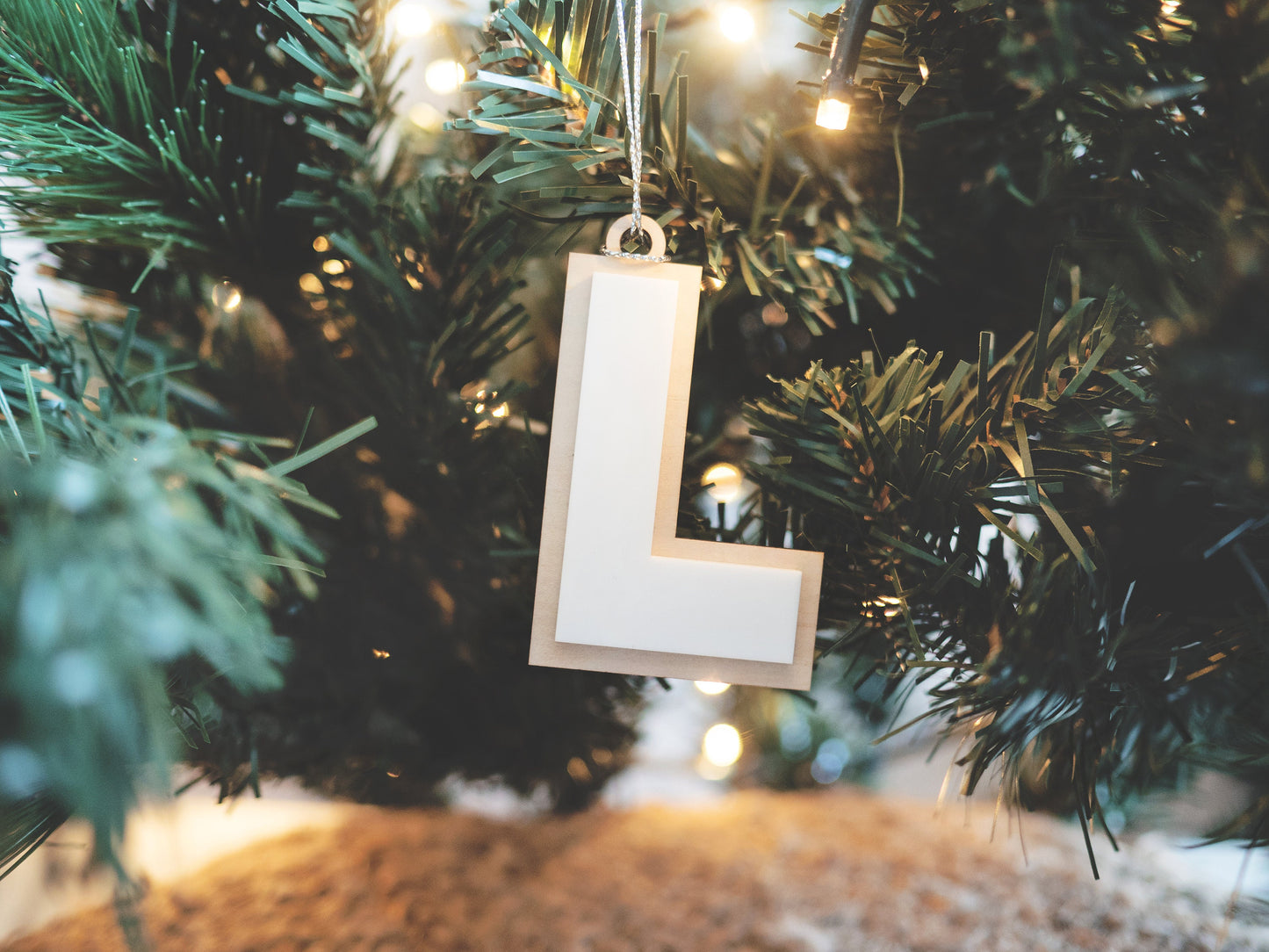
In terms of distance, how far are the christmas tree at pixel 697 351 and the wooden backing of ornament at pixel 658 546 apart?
0.07ft

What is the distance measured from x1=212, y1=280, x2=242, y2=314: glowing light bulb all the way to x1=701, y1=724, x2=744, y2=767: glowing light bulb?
36 centimetres

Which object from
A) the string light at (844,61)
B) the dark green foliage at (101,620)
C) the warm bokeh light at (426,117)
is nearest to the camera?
the dark green foliage at (101,620)

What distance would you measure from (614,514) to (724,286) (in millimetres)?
123

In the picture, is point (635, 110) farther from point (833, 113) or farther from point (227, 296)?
point (227, 296)

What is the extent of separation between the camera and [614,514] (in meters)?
0.31

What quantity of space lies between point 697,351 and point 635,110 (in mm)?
141

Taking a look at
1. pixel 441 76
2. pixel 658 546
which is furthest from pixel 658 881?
pixel 441 76

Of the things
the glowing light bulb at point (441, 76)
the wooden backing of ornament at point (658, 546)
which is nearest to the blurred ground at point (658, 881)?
the wooden backing of ornament at point (658, 546)

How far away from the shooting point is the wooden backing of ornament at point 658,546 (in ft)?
1.03

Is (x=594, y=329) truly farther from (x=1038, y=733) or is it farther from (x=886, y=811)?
(x=886, y=811)

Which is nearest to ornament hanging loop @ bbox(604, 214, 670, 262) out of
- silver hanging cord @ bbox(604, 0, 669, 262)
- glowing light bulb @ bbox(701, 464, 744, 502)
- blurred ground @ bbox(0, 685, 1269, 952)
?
silver hanging cord @ bbox(604, 0, 669, 262)

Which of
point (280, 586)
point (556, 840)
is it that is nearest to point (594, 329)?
point (280, 586)

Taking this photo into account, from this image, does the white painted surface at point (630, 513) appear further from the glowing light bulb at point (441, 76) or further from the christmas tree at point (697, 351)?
the glowing light bulb at point (441, 76)

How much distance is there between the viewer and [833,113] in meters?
0.27
